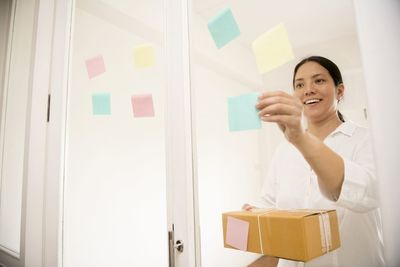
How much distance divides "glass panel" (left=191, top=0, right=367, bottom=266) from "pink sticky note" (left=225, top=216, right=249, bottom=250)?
4cm

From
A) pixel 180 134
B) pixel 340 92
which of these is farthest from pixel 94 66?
pixel 340 92

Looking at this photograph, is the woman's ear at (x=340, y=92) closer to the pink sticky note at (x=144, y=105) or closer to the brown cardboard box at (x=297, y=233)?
the brown cardboard box at (x=297, y=233)

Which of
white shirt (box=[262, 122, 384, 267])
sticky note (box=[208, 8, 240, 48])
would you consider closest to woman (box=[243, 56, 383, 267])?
white shirt (box=[262, 122, 384, 267])

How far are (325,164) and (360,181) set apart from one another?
0.26ft

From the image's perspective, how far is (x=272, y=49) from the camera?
0.73m

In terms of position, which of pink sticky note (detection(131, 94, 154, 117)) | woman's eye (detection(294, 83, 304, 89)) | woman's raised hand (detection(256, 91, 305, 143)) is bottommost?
woman's raised hand (detection(256, 91, 305, 143))

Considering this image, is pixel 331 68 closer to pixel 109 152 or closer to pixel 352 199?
pixel 352 199

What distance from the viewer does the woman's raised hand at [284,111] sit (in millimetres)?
660

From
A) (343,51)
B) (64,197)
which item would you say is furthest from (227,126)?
(64,197)

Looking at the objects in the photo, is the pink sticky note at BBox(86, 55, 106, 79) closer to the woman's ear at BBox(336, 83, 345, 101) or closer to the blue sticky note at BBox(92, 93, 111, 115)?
the blue sticky note at BBox(92, 93, 111, 115)

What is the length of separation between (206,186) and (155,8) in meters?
0.87

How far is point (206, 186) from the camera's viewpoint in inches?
34.8

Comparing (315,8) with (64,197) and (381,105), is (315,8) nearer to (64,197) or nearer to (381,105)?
(381,105)

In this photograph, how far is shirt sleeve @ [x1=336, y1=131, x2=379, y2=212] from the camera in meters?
0.55
